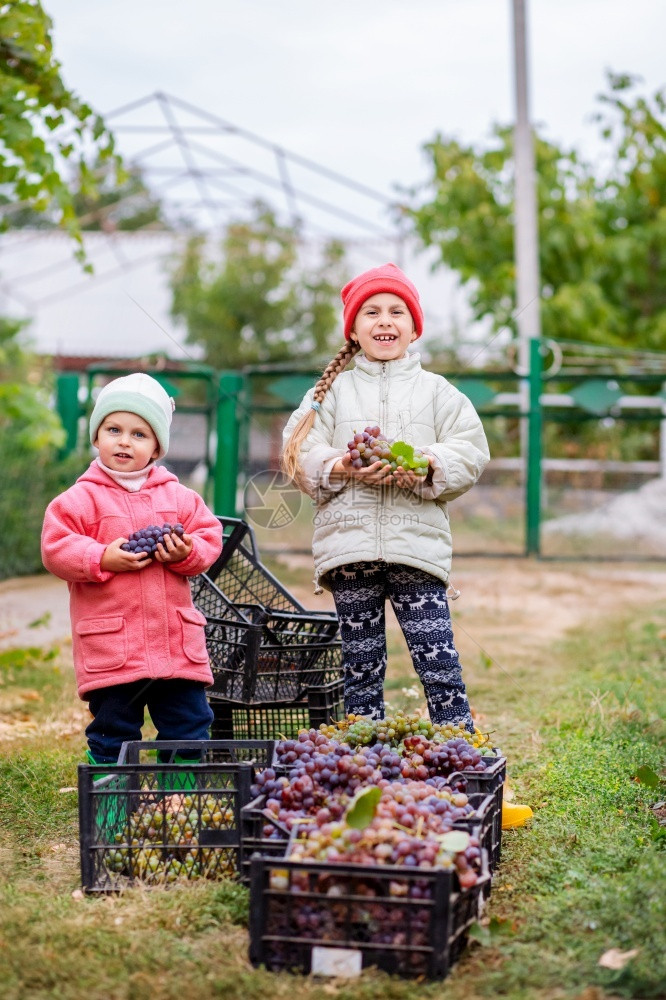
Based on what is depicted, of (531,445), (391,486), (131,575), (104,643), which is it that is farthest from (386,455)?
(531,445)

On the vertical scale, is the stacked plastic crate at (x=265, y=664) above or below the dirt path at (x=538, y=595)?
below

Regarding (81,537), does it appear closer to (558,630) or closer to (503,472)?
(558,630)

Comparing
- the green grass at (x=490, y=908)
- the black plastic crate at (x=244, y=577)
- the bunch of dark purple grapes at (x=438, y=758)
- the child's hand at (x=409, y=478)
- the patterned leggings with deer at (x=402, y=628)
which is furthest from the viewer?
the black plastic crate at (x=244, y=577)

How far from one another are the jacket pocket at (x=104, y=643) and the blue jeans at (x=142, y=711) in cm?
10

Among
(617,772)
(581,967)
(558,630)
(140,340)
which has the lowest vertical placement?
(581,967)

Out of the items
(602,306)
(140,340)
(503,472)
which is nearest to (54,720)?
(503,472)

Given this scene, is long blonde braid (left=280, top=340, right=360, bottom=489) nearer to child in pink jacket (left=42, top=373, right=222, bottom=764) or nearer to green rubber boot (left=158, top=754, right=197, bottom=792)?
child in pink jacket (left=42, top=373, right=222, bottom=764)

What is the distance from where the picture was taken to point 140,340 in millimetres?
19828

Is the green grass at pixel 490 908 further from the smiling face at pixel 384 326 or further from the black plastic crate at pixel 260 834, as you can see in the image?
the smiling face at pixel 384 326

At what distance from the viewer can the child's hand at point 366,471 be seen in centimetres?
328

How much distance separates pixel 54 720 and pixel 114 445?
5.49 feet

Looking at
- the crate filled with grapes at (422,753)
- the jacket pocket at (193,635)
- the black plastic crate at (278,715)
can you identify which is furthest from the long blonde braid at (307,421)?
the crate filled with grapes at (422,753)

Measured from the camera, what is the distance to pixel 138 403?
3268 millimetres

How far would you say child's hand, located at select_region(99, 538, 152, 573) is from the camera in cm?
306
